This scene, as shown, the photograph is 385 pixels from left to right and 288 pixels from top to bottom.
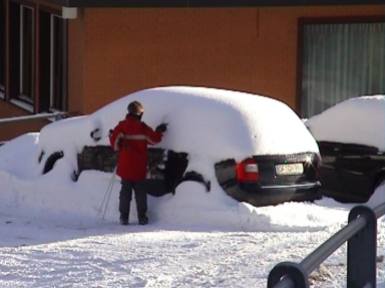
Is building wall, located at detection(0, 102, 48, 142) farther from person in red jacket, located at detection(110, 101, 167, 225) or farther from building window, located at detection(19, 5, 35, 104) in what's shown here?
person in red jacket, located at detection(110, 101, 167, 225)

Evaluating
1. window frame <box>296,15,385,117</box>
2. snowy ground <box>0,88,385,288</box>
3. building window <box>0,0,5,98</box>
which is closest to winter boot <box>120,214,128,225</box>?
snowy ground <box>0,88,385,288</box>

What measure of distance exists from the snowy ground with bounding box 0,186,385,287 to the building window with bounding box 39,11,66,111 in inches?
294

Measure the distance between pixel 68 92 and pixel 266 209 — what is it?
7824 millimetres

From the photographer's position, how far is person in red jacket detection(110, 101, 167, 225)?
39.0 feet

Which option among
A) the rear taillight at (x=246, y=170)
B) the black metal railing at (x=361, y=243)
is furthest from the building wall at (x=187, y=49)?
the black metal railing at (x=361, y=243)

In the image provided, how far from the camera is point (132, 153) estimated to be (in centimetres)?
1190

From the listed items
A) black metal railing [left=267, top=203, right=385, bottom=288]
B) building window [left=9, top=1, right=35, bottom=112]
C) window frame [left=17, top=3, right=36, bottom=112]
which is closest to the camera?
black metal railing [left=267, top=203, right=385, bottom=288]

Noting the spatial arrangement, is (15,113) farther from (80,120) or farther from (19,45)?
(80,120)

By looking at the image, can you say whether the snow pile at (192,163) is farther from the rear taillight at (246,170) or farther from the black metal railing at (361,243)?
the black metal railing at (361,243)

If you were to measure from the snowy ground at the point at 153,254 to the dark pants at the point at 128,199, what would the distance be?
17 cm

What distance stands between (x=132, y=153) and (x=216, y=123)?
0.89 m

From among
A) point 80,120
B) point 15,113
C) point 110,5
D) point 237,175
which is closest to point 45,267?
point 237,175

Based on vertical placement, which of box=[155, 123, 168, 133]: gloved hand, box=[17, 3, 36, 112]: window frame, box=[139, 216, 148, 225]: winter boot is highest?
box=[17, 3, 36, 112]: window frame

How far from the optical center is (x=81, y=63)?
1811cm
